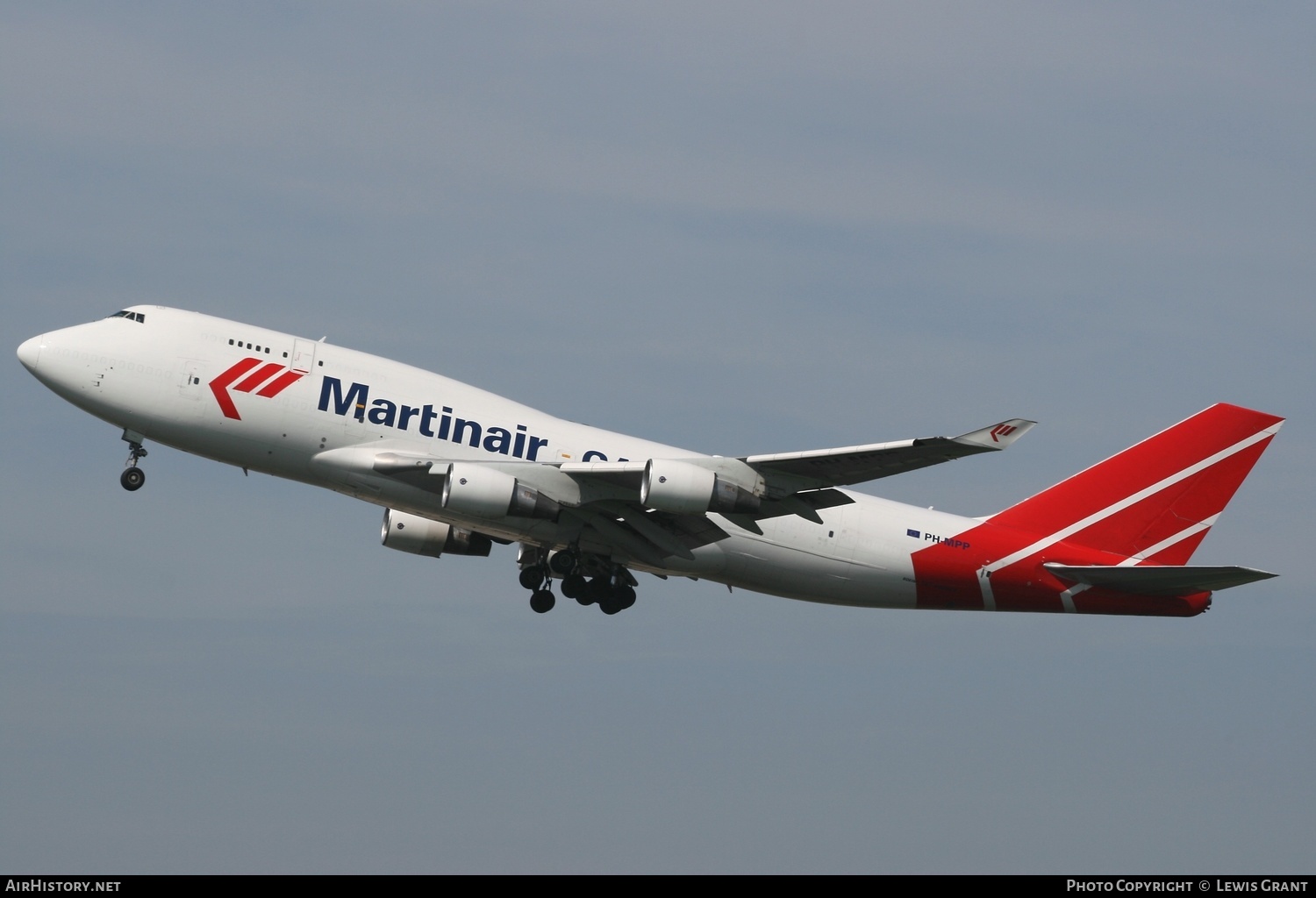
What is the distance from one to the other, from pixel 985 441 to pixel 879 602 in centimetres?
1062

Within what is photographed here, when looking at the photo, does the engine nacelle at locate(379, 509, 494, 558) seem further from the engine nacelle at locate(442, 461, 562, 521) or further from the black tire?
the engine nacelle at locate(442, 461, 562, 521)

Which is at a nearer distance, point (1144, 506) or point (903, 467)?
point (903, 467)

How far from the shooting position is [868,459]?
1325 inches

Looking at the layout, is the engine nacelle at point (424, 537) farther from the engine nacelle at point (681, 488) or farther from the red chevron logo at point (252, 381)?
the engine nacelle at point (681, 488)

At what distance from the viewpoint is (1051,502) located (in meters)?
42.0

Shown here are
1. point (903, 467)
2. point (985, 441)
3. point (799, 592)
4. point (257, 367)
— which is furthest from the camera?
point (799, 592)

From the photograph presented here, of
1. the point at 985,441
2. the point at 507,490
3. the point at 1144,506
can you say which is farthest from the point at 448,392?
the point at 1144,506

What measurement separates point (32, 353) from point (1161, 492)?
30560mm

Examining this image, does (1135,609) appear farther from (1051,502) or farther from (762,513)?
(762,513)

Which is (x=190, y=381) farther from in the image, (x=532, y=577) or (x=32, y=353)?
(x=532, y=577)

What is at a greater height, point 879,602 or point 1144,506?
point 1144,506

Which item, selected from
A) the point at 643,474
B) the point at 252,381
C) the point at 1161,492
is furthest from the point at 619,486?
the point at 1161,492

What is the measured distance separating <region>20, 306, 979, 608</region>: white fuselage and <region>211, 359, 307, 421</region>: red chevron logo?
5 centimetres

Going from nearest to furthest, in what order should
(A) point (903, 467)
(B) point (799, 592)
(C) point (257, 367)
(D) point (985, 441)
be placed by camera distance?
1. (D) point (985, 441)
2. (A) point (903, 467)
3. (C) point (257, 367)
4. (B) point (799, 592)
